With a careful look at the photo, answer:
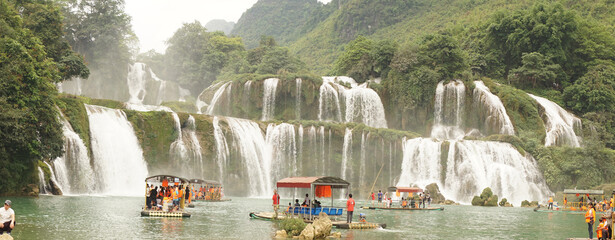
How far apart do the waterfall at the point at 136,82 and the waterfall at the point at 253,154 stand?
35460 mm

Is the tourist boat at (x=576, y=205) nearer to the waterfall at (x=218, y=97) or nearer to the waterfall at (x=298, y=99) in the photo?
the waterfall at (x=298, y=99)

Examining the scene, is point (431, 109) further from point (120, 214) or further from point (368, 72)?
point (120, 214)

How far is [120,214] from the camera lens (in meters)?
25.9

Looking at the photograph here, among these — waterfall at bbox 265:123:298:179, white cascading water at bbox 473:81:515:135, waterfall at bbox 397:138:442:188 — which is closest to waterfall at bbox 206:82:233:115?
waterfall at bbox 265:123:298:179

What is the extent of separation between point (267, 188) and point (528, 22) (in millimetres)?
45597

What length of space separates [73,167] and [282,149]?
21224 millimetres

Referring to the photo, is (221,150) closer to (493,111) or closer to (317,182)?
(317,182)

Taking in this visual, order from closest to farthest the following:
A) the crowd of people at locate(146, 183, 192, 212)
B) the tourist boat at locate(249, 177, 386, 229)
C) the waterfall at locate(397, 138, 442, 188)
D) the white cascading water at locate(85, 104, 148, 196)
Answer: the tourist boat at locate(249, 177, 386, 229) → the crowd of people at locate(146, 183, 192, 212) → the white cascading water at locate(85, 104, 148, 196) → the waterfall at locate(397, 138, 442, 188)

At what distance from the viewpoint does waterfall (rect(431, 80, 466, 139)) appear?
67375 mm

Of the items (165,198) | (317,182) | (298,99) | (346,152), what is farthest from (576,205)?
(165,198)

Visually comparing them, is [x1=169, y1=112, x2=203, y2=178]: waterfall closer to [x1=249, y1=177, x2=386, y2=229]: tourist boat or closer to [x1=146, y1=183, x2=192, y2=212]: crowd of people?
[x1=146, y1=183, x2=192, y2=212]: crowd of people

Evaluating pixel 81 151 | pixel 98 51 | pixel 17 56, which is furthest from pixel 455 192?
pixel 98 51

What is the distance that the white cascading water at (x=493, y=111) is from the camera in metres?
64.1

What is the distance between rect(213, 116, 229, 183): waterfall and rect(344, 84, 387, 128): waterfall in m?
18.1
